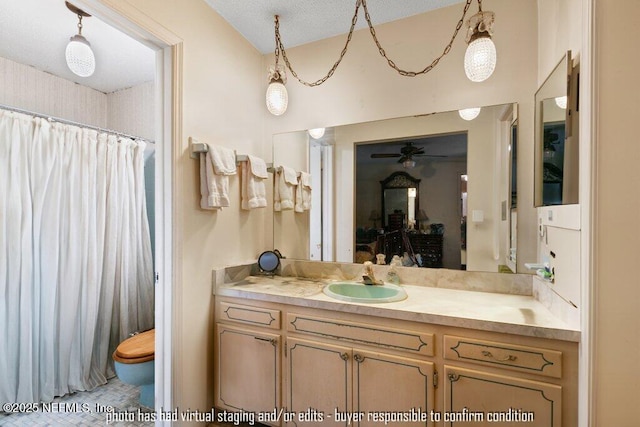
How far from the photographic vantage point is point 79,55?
5.74ft

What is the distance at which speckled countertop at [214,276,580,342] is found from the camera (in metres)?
1.16

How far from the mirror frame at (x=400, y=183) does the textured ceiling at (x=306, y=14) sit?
3.36 ft

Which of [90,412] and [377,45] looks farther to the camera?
[90,412]

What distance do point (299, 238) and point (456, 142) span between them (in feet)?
4.11

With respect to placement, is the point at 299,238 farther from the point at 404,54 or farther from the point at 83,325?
the point at 83,325

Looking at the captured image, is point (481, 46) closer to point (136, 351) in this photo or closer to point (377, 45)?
point (377, 45)

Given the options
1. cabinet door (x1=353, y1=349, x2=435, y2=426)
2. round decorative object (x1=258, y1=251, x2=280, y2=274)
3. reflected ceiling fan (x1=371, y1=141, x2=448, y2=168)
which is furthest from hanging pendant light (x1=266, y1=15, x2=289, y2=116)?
cabinet door (x1=353, y1=349, x2=435, y2=426)

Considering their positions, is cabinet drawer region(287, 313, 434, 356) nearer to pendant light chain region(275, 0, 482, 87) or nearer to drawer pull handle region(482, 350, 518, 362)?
drawer pull handle region(482, 350, 518, 362)

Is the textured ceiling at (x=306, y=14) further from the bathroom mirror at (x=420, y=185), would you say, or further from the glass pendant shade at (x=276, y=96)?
the bathroom mirror at (x=420, y=185)

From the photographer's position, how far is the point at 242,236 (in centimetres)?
210

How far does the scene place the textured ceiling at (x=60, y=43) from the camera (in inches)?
69.9

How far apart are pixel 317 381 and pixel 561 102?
1.75 meters

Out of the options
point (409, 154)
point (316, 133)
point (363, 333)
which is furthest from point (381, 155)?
point (363, 333)

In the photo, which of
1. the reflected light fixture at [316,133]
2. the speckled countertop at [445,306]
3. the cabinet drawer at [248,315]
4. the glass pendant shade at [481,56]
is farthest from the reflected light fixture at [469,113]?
the cabinet drawer at [248,315]
